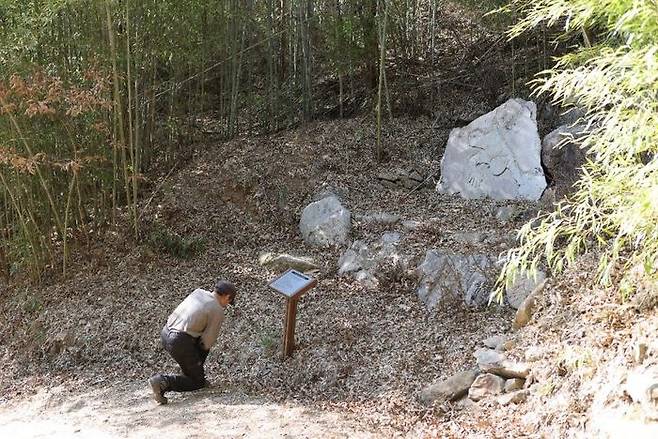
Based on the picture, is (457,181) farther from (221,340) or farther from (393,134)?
(221,340)

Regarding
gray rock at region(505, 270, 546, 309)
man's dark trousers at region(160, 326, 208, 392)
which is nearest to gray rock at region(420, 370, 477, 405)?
gray rock at region(505, 270, 546, 309)

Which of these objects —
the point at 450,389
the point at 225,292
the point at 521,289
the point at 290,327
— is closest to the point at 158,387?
the point at 225,292

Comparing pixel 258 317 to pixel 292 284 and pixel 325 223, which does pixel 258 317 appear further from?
pixel 325 223

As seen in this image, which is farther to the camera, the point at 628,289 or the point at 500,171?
the point at 500,171

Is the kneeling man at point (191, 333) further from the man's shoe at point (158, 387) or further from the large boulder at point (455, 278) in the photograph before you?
the large boulder at point (455, 278)

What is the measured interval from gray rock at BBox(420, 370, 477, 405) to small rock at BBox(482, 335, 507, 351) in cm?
37

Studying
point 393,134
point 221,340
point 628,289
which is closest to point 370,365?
point 221,340

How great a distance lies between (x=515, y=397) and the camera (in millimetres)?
3748

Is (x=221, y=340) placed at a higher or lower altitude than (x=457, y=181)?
lower

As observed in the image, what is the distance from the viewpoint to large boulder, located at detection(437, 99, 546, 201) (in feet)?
21.9

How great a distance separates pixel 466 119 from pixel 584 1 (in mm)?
5186

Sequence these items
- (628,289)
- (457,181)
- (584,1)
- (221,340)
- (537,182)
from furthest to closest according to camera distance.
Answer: (457,181) → (537,182) → (221,340) → (628,289) → (584,1)

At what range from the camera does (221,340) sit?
5.54m

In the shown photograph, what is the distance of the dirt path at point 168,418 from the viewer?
153 inches
